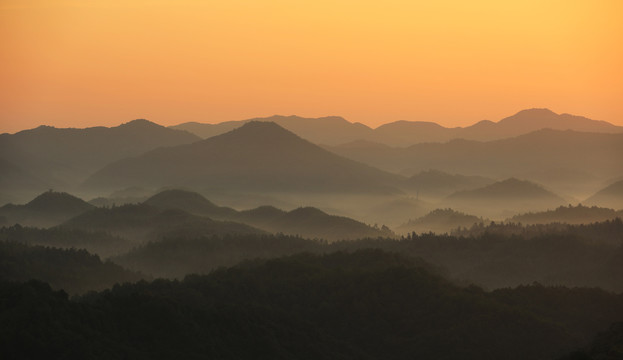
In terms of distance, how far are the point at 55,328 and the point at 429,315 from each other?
193 ft

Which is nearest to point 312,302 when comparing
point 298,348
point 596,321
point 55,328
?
point 298,348

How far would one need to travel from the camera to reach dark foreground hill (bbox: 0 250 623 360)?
114062 mm

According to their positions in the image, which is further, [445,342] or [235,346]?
[445,342]

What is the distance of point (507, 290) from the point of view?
162 meters

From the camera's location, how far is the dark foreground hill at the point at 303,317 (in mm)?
114062

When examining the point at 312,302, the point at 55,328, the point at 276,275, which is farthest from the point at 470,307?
the point at 55,328

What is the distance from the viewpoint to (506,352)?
133 meters

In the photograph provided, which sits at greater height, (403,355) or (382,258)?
(382,258)

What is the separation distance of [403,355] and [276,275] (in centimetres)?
4137

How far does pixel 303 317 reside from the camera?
150m

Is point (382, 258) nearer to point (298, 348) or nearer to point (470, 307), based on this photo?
point (470, 307)

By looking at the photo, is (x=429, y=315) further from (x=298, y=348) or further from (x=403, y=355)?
(x=298, y=348)

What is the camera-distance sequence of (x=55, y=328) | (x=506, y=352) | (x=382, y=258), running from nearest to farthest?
(x=55, y=328) < (x=506, y=352) < (x=382, y=258)

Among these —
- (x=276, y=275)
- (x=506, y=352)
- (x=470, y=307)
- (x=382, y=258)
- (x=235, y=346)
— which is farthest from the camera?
(x=382, y=258)
